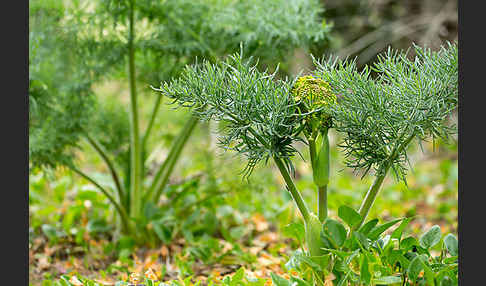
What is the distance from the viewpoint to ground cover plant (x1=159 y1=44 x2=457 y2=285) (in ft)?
3.11

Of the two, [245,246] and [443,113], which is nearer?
[443,113]

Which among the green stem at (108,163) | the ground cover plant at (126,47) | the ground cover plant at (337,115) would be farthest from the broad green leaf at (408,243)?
the green stem at (108,163)

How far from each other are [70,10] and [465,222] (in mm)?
1248

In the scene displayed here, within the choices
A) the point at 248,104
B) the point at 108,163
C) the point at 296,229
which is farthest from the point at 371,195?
the point at 108,163

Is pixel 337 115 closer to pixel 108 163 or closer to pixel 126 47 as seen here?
pixel 126 47

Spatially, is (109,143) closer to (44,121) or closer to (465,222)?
(44,121)

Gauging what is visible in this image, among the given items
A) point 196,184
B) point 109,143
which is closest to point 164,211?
point 196,184

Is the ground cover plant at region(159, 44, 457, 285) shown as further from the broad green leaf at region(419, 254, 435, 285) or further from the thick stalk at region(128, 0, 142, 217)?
the thick stalk at region(128, 0, 142, 217)

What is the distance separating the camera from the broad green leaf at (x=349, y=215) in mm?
1006

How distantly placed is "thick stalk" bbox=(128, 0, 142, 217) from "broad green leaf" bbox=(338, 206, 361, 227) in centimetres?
83

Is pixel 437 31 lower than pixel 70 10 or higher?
higher

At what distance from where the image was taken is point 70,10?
1.50m

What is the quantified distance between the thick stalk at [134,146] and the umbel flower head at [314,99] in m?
0.69

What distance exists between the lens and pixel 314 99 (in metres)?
0.97
